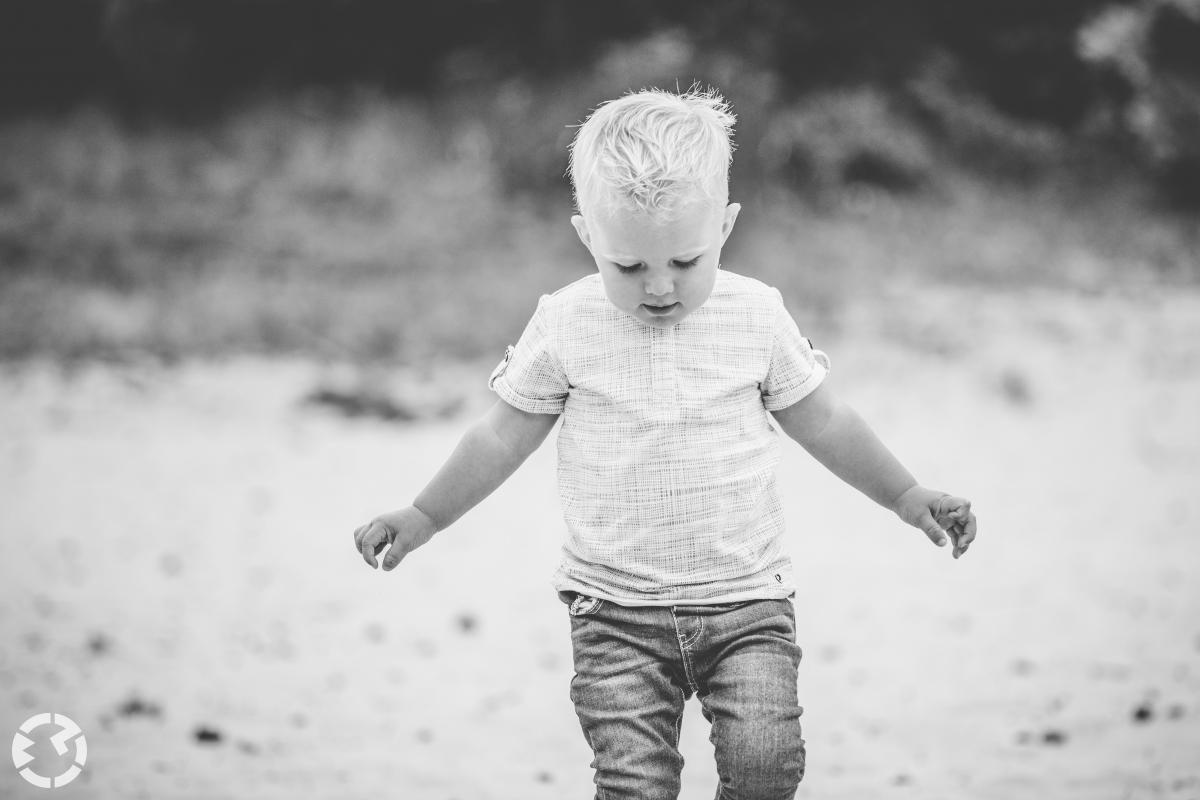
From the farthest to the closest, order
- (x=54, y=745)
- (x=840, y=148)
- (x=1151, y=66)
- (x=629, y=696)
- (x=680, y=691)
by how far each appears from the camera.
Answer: (x=1151, y=66) < (x=840, y=148) < (x=54, y=745) < (x=680, y=691) < (x=629, y=696)

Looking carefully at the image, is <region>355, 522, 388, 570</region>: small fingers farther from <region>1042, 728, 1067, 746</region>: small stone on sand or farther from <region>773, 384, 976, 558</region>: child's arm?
<region>1042, 728, 1067, 746</region>: small stone on sand

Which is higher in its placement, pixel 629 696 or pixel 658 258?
pixel 658 258

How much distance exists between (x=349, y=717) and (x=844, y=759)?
1.42 metres

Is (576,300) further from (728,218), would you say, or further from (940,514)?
(940,514)

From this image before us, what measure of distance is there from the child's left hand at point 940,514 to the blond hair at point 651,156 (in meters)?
0.64

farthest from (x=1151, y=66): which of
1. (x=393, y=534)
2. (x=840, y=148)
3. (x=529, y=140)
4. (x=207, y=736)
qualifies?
(x=393, y=534)

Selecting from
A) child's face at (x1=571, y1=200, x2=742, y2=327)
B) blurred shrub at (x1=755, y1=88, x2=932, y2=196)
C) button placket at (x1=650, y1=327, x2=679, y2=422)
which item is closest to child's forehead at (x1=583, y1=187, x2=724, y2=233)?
child's face at (x1=571, y1=200, x2=742, y2=327)

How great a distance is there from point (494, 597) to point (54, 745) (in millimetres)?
1746

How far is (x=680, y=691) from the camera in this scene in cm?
231

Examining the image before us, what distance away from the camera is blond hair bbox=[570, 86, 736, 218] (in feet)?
6.88

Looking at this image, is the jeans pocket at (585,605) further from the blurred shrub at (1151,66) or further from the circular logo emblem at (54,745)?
the blurred shrub at (1151,66)

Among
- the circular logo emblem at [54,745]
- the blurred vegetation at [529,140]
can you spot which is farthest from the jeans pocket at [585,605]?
the blurred vegetation at [529,140]

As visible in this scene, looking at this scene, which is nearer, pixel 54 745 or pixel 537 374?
pixel 537 374

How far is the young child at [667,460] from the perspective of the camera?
2.15m
